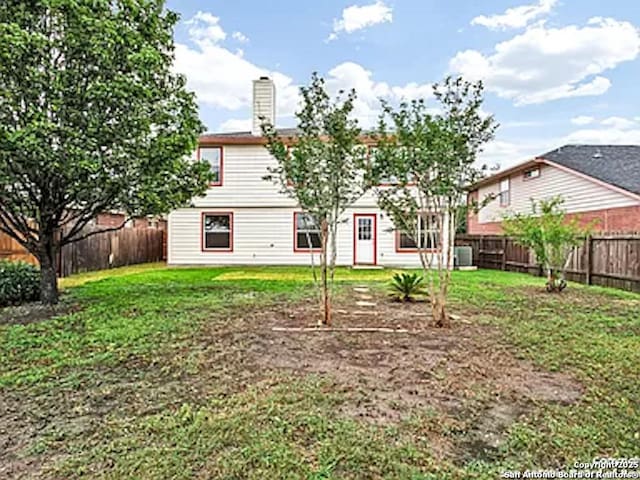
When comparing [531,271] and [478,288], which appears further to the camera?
[531,271]

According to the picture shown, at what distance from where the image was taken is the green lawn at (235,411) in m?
2.65

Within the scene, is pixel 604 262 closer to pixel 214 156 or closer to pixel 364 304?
pixel 364 304

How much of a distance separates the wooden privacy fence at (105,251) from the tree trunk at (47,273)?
521 cm

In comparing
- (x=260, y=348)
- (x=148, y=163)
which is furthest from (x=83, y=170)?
(x=260, y=348)

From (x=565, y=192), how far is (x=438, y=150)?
13143 mm

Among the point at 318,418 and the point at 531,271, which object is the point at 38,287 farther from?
the point at 531,271

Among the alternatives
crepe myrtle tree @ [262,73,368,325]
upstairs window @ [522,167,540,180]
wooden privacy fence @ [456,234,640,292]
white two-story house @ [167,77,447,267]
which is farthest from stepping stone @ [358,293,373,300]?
A: upstairs window @ [522,167,540,180]

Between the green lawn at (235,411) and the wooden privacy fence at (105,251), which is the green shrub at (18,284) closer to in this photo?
the green lawn at (235,411)

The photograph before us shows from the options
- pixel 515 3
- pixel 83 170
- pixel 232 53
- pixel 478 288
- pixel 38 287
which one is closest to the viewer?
pixel 83 170

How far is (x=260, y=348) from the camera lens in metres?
5.32

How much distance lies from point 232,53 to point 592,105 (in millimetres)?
16493

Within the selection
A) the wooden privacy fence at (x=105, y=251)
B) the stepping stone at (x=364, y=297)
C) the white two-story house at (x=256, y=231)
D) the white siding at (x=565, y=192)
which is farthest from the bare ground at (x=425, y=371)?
the white two-story house at (x=256, y=231)

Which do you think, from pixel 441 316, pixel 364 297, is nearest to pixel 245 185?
pixel 364 297

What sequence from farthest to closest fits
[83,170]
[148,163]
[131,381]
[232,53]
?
[232,53] → [148,163] → [83,170] → [131,381]
